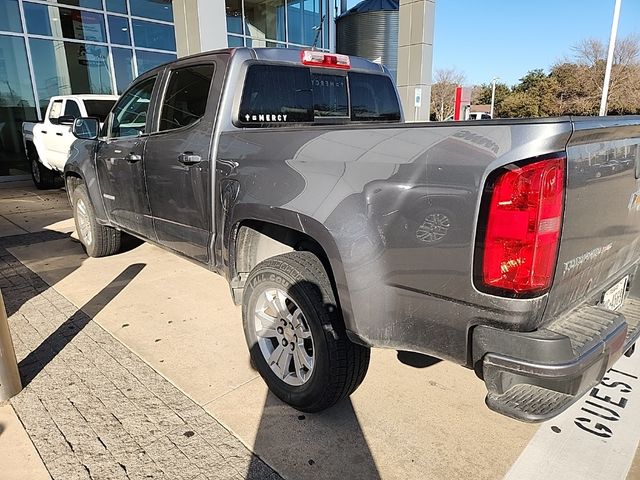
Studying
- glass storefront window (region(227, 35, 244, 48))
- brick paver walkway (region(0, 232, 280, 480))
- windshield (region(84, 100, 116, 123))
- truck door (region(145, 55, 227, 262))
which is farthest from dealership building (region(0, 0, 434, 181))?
brick paver walkway (region(0, 232, 280, 480))

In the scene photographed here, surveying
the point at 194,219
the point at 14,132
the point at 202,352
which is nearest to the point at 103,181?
the point at 194,219

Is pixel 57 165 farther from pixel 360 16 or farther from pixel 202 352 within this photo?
pixel 360 16

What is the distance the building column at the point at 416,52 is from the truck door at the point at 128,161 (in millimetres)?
9558

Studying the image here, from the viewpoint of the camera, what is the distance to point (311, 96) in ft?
11.1

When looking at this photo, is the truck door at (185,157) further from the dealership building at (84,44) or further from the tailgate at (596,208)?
the dealership building at (84,44)

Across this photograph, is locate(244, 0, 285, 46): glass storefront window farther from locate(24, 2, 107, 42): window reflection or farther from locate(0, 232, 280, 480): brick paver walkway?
locate(0, 232, 280, 480): brick paver walkway

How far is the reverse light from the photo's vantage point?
3.33 m

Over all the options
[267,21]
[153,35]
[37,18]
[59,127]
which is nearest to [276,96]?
[59,127]

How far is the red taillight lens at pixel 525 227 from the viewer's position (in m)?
1.59

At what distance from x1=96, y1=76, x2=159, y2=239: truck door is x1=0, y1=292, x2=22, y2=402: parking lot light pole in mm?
1406

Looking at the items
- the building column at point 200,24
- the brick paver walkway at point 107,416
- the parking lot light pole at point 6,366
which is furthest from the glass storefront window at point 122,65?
the parking lot light pole at point 6,366

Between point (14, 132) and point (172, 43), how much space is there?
5.32 metres

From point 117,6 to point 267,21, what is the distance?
5452 millimetres

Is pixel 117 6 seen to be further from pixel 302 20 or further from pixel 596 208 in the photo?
pixel 596 208
